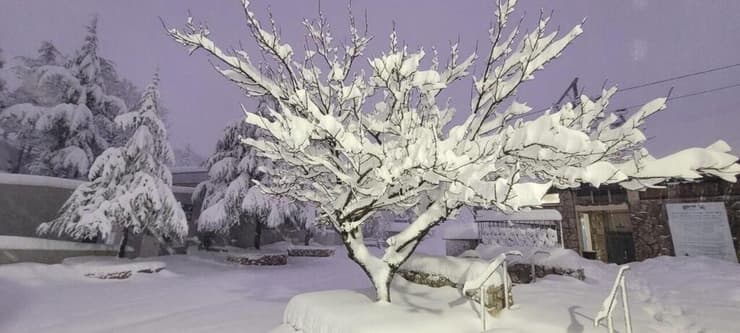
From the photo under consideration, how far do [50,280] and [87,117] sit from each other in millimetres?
9839

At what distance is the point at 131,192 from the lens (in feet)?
41.5

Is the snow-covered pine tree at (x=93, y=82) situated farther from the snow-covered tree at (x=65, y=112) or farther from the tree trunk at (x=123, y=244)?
the tree trunk at (x=123, y=244)

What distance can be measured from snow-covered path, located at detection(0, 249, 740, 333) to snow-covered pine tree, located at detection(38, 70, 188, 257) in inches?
73.3

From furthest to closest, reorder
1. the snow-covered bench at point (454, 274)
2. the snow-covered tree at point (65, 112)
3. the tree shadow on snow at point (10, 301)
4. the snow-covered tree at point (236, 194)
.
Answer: the snow-covered tree at point (65, 112) → the snow-covered tree at point (236, 194) → the tree shadow on snow at point (10, 301) → the snow-covered bench at point (454, 274)

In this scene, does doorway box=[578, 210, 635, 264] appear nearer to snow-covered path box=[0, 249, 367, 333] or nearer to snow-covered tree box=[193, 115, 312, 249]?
snow-covered path box=[0, 249, 367, 333]

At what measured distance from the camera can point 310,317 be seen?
198 inches

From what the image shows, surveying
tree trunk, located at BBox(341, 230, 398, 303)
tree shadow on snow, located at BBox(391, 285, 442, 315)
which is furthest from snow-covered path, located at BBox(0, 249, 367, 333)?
tree shadow on snow, located at BBox(391, 285, 442, 315)

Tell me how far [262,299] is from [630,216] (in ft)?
48.6

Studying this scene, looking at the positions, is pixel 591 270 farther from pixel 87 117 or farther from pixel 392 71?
pixel 87 117

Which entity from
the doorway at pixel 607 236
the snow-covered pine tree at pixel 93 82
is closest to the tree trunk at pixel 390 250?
the doorway at pixel 607 236

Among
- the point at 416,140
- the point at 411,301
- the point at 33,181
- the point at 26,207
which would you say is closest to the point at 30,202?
the point at 26,207

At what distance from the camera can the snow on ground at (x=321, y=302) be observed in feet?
15.2

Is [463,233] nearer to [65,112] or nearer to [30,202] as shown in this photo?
[30,202]

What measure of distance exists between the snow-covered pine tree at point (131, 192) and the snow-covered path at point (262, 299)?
6.11 ft
